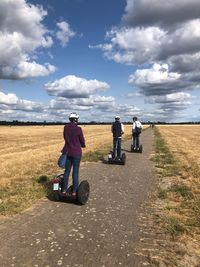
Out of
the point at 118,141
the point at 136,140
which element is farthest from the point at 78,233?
the point at 136,140

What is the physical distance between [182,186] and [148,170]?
4018 mm

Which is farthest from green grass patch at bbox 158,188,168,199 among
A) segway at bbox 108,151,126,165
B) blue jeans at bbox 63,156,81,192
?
segway at bbox 108,151,126,165

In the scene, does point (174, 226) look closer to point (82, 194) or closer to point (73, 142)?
point (82, 194)

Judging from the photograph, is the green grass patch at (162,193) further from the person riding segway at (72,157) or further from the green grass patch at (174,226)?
the person riding segway at (72,157)

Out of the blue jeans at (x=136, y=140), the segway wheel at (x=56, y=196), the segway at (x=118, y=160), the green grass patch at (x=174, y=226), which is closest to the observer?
the green grass patch at (x=174, y=226)

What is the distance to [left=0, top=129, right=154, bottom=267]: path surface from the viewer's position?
19.1ft

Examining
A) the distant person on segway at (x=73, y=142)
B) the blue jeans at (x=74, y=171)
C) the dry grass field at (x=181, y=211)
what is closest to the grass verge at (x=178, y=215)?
the dry grass field at (x=181, y=211)

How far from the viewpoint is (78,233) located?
7.07 m

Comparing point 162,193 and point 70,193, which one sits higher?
point 70,193

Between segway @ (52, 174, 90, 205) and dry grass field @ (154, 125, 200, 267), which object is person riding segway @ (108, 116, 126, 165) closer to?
dry grass field @ (154, 125, 200, 267)

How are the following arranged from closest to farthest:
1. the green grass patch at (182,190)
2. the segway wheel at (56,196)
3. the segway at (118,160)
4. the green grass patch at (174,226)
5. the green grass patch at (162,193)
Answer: the green grass patch at (174,226) → the segway wheel at (56,196) → the green grass patch at (162,193) → the green grass patch at (182,190) → the segway at (118,160)

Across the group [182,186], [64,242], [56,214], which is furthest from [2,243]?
[182,186]

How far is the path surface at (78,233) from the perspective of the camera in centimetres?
581

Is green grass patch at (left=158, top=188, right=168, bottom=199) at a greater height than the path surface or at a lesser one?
lesser
